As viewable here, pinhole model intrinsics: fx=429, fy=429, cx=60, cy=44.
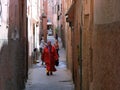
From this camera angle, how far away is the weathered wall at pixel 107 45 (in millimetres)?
5211

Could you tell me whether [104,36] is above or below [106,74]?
above

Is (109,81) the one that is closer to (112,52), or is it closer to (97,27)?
(112,52)

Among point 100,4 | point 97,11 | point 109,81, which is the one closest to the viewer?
point 109,81

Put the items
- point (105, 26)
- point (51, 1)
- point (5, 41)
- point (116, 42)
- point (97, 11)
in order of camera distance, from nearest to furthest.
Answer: point (116, 42) < point (105, 26) < point (97, 11) < point (5, 41) < point (51, 1)

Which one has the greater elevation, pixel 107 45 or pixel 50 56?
pixel 107 45

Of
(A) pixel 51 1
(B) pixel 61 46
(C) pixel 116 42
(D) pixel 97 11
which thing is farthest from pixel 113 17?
(A) pixel 51 1

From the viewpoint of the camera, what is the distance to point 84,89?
Result: 10.9m

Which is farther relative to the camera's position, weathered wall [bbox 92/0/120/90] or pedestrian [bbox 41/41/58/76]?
pedestrian [bbox 41/41/58/76]

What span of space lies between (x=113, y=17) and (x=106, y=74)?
950mm

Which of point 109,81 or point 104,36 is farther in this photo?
point 104,36

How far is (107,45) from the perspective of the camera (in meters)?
5.97

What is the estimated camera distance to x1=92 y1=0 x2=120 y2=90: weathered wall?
17.1 ft

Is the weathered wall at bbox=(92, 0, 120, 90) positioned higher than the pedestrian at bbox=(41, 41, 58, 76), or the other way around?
the weathered wall at bbox=(92, 0, 120, 90)

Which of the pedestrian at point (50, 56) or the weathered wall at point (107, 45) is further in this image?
the pedestrian at point (50, 56)
